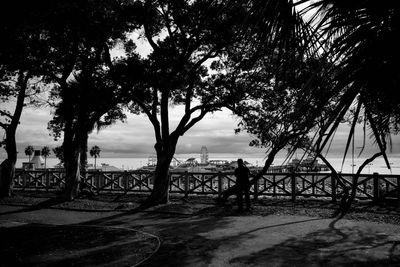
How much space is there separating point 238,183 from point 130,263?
261 inches

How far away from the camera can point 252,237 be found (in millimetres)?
7871

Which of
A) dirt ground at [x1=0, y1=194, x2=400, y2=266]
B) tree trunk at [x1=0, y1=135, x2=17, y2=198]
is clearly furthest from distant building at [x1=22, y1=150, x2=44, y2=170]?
dirt ground at [x1=0, y1=194, x2=400, y2=266]

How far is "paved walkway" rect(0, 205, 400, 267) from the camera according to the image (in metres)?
6.13

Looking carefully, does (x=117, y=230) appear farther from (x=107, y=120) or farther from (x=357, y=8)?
(x=107, y=120)

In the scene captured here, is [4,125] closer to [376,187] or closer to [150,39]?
[150,39]

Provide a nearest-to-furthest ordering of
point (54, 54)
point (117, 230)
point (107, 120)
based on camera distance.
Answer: point (117, 230), point (54, 54), point (107, 120)

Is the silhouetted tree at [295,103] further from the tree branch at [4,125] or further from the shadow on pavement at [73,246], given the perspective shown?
the tree branch at [4,125]

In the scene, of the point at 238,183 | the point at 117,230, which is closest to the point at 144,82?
the point at 238,183

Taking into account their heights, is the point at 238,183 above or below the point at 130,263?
above

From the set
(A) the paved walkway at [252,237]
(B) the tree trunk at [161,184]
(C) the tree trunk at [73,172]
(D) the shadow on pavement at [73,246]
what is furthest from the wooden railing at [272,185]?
(D) the shadow on pavement at [73,246]

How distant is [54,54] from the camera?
1176 cm

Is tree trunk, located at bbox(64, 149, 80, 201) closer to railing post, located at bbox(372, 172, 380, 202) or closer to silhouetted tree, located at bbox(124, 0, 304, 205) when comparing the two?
silhouetted tree, located at bbox(124, 0, 304, 205)

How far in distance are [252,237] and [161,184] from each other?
7098 mm

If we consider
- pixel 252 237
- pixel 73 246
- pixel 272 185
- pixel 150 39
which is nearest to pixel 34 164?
pixel 150 39
